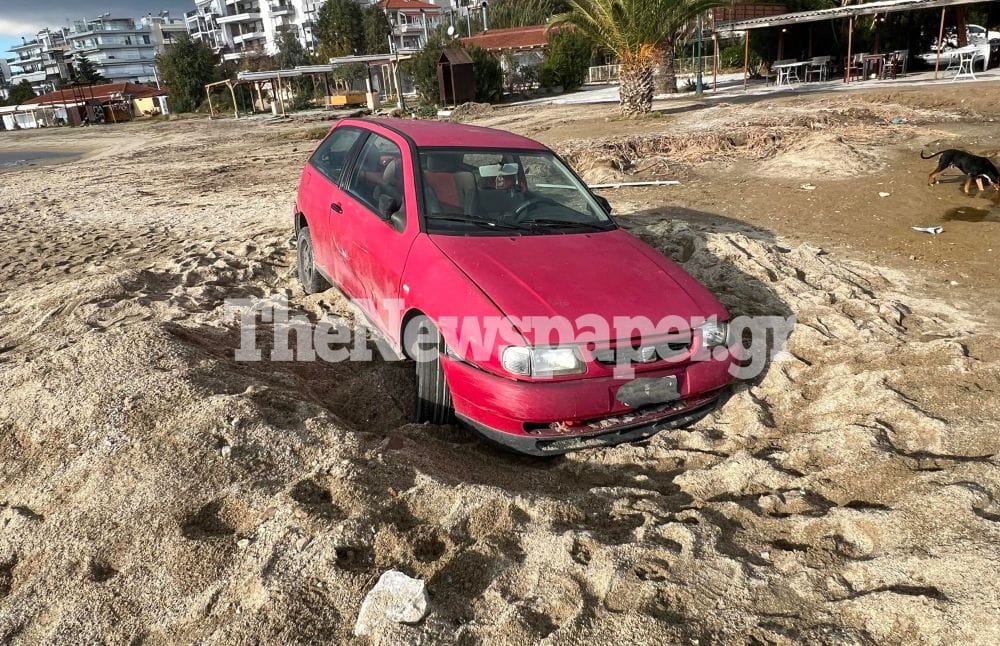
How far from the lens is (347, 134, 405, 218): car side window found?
411 cm

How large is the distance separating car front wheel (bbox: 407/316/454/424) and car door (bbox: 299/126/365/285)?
1.48m

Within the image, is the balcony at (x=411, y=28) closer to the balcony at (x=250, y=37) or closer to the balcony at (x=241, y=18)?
the balcony at (x=250, y=37)

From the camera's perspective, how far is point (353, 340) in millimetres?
4793

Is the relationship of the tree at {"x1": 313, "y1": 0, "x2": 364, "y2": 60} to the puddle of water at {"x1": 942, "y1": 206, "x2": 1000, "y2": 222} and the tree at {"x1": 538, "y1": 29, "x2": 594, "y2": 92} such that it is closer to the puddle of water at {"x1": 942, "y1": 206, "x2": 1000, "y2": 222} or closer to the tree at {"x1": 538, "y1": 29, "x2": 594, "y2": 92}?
the tree at {"x1": 538, "y1": 29, "x2": 594, "y2": 92}

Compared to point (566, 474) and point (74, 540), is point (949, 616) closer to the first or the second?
point (566, 474)

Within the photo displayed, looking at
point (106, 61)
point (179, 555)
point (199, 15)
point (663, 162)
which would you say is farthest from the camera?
point (106, 61)

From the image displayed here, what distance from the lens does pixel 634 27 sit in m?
16.3

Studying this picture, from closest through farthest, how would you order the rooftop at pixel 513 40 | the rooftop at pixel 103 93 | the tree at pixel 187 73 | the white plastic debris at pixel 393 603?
the white plastic debris at pixel 393 603
the rooftop at pixel 513 40
the tree at pixel 187 73
the rooftop at pixel 103 93

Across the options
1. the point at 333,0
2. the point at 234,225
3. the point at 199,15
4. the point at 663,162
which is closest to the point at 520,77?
the point at 663,162

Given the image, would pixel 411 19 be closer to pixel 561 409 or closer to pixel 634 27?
pixel 634 27

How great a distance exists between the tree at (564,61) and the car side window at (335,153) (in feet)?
99.5

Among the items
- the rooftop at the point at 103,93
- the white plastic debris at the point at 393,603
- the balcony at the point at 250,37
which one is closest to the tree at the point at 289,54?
the rooftop at the point at 103,93

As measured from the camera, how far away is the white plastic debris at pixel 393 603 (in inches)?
83.1

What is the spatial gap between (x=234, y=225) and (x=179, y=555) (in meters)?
7.18
